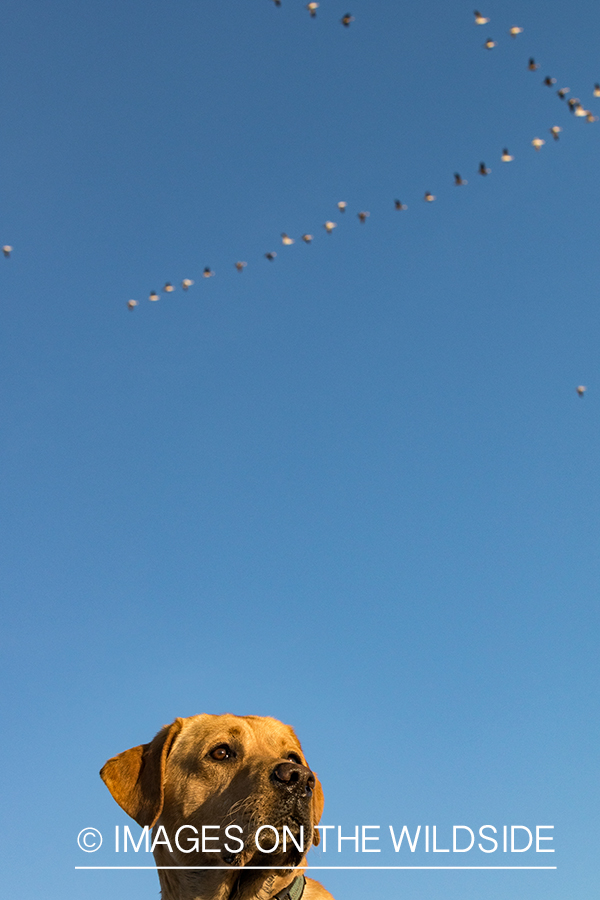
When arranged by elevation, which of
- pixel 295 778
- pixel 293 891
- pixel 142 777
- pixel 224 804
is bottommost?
pixel 293 891

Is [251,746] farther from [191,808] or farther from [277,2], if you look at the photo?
[277,2]

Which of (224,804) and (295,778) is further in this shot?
(224,804)

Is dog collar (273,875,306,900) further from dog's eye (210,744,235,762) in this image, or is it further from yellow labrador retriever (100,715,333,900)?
dog's eye (210,744,235,762)

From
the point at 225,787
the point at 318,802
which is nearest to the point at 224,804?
the point at 225,787

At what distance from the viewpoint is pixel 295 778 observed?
728 centimetres

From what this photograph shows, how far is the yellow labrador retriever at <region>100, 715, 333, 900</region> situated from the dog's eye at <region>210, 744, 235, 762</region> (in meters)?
0.01

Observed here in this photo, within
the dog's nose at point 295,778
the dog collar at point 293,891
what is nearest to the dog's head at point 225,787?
the dog's nose at point 295,778

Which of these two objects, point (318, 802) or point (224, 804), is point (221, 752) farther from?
point (318, 802)

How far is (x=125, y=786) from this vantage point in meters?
8.31

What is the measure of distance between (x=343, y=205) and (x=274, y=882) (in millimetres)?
16925

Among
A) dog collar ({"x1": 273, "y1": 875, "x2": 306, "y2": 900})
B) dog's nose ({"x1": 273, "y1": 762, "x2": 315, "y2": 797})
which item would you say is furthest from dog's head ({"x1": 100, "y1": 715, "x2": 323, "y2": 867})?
dog collar ({"x1": 273, "y1": 875, "x2": 306, "y2": 900})

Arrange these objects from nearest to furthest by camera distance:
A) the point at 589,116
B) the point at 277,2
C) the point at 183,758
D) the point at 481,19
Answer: the point at 183,758 → the point at 277,2 → the point at 481,19 → the point at 589,116

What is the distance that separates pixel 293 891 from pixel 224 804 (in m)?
1.08

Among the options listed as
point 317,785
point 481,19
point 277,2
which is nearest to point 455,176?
point 481,19
